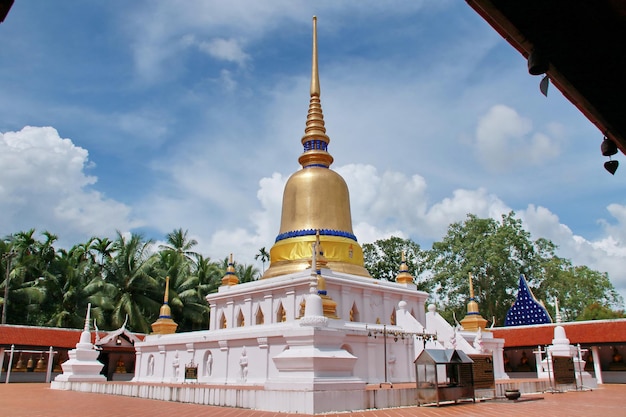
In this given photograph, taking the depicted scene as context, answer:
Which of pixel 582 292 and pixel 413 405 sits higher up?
pixel 582 292

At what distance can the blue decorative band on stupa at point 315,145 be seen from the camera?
2689cm

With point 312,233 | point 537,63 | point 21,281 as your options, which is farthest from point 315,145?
point 537,63

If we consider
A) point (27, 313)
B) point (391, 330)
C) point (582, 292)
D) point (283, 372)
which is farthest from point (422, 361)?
point (582, 292)

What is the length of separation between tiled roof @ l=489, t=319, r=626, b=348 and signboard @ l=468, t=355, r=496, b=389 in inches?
562

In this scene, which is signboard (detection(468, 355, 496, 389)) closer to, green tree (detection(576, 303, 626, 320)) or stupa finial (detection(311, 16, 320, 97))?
stupa finial (detection(311, 16, 320, 97))

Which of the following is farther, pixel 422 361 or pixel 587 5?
pixel 422 361

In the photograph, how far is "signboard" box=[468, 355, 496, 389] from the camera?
14.9 metres

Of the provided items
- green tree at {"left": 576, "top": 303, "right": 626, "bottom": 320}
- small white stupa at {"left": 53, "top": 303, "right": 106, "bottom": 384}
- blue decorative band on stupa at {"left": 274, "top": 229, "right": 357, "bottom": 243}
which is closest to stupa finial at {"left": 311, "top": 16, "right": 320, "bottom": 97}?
blue decorative band on stupa at {"left": 274, "top": 229, "right": 357, "bottom": 243}

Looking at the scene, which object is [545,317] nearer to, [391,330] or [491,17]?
[391,330]

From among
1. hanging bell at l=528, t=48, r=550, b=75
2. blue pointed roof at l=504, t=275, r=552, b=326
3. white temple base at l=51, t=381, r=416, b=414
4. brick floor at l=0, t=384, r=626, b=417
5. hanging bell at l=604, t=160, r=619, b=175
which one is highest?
blue pointed roof at l=504, t=275, r=552, b=326

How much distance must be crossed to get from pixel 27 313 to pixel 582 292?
4024 cm

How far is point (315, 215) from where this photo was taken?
25.0 meters

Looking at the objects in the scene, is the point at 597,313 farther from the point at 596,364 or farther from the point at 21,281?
the point at 21,281

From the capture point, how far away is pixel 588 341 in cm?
2658
